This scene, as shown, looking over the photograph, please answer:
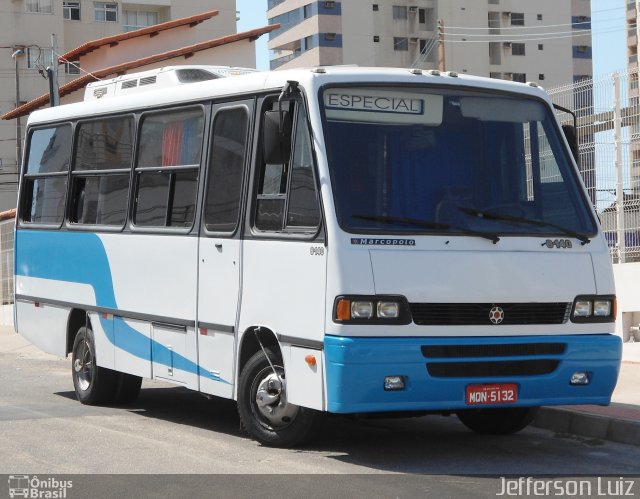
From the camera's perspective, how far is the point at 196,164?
11930 millimetres

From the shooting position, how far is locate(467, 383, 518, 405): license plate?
9.93m

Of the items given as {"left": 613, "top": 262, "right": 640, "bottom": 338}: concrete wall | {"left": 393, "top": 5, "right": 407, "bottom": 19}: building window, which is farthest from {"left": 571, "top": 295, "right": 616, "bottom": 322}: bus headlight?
{"left": 393, "top": 5, "right": 407, "bottom": 19}: building window

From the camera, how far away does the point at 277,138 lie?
1017 cm

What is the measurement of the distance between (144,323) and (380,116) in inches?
140

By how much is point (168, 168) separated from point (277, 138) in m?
2.53

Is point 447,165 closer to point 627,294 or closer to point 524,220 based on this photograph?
point 524,220

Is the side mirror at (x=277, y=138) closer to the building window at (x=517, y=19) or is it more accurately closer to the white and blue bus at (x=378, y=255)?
the white and blue bus at (x=378, y=255)

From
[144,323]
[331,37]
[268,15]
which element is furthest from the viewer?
[268,15]

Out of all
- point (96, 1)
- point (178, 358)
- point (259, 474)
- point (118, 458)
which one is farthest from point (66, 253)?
point (96, 1)

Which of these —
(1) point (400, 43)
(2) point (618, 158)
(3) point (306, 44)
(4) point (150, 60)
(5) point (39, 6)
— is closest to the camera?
(2) point (618, 158)

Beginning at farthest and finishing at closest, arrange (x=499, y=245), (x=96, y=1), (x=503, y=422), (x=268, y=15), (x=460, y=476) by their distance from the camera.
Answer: (x=268, y=15) → (x=96, y=1) → (x=503, y=422) → (x=499, y=245) → (x=460, y=476)

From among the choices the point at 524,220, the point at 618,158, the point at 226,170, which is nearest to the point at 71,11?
the point at 618,158

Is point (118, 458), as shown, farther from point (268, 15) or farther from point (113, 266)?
point (268, 15)

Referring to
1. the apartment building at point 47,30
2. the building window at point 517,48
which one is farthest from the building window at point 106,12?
the building window at point 517,48
